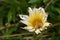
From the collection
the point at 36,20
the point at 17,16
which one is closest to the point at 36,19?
the point at 36,20

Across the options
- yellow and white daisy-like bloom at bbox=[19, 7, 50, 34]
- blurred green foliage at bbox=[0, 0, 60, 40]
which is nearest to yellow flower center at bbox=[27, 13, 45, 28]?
yellow and white daisy-like bloom at bbox=[19, 7, 50, 34]

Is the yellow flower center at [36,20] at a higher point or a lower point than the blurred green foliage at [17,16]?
lower

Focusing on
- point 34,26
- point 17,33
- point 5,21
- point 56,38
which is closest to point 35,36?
point 34,26

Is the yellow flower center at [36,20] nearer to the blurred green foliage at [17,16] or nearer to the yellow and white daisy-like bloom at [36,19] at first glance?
the yellow and white daisy-like bloom at [36,19]

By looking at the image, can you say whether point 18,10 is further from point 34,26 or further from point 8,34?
point 34,26

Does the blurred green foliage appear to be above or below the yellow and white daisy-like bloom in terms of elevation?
above

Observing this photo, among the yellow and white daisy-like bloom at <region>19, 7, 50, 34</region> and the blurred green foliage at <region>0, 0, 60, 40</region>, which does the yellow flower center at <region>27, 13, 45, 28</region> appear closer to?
the yellow and white daisy-like bloom at <region>19, 7, 50, 34</region>

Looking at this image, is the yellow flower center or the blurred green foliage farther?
the blurred green foliage

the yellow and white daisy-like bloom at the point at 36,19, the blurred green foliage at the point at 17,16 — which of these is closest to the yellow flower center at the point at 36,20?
the yellow and white daisy-like bloom at the point at 36,19
